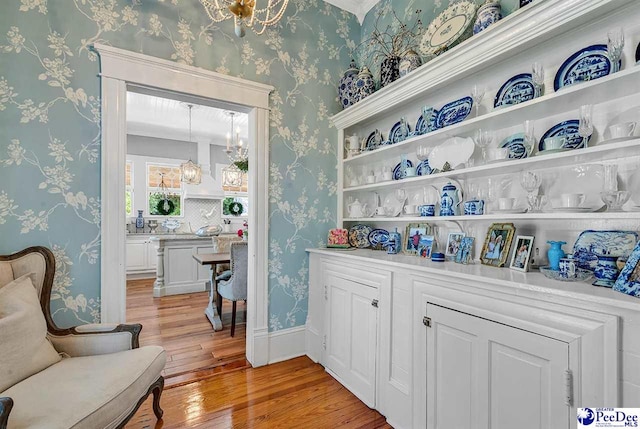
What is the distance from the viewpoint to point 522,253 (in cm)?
139

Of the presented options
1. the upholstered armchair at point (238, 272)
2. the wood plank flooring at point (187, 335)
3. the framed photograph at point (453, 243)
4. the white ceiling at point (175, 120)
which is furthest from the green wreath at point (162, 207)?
the framed photograph at point (453, 243)

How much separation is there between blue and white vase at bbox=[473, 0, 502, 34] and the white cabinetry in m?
5.95

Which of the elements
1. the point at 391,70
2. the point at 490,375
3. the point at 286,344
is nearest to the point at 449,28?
the point at 391,70

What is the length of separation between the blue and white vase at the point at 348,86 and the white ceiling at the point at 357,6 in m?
0.64

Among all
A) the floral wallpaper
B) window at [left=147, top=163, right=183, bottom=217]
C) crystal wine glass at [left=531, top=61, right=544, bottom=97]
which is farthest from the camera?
window at [left=147, top=163, right=183, bottom=217]

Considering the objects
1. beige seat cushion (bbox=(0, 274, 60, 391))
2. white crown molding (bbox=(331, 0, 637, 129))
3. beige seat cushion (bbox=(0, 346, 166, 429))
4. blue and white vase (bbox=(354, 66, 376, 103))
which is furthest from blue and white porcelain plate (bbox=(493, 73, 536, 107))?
beige seat cushion (bbox=(0, 274, 60, 391))

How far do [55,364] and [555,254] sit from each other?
8.12ft

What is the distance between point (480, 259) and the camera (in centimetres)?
161

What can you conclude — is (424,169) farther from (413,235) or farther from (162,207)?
(162,207)

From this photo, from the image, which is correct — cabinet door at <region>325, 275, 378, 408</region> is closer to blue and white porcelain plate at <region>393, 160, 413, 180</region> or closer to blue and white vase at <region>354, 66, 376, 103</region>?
blue and white porcelain plate at <region>393, 160, 413, 180</region>

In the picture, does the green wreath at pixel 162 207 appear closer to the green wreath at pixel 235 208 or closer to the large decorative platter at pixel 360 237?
the green wreath at pixel 235 208

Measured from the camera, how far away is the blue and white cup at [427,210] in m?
1.90

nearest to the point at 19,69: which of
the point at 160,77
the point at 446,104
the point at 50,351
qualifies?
the point at 160,77

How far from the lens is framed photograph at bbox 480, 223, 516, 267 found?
1.48 m
